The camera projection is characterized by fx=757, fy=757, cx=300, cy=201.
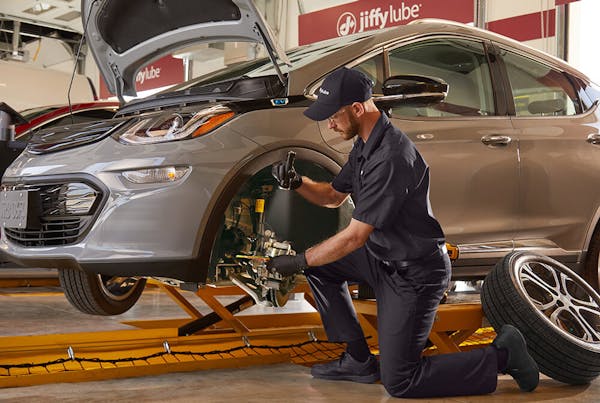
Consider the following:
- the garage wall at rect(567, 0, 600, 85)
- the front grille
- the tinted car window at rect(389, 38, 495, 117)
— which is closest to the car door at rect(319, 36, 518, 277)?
the tinted car window at rect(389, 38, 495, 117)

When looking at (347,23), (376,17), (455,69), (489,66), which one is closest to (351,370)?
(455,69)

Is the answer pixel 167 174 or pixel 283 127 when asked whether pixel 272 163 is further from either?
pixel 167 174

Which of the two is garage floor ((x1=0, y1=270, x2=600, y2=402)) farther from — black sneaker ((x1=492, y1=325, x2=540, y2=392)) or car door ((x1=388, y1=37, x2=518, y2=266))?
car door ((x1=388, y1=37, x2=518, y2=266))

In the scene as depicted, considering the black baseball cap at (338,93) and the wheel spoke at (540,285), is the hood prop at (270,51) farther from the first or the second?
the wheel spoke at (540,285)

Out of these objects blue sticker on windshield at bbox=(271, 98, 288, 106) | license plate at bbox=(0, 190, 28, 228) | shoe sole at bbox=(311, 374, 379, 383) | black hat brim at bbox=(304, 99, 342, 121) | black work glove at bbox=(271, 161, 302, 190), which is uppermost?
blue sticker on windshield at bbox=(271, 98, 288, 106)

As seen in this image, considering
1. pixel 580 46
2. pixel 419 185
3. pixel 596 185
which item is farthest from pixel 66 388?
pixel 580 46

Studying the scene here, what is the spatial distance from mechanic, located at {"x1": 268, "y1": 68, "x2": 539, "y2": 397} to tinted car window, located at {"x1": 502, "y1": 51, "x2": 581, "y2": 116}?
1.40m

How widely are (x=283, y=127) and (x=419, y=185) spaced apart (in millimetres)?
578

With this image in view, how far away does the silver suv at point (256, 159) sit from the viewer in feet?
9.03

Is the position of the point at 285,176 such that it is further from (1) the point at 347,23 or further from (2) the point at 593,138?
(1) the point at 347,23

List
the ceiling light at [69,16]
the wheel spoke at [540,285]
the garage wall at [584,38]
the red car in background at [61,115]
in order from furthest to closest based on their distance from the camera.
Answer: the ceiling light at [69,16] < the garage wall at [584,38] < the red car in background at [61,115] < the wheel spoke at [540,285]

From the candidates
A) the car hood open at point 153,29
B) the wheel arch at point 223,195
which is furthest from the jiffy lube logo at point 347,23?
the wheel arch at point 223,195

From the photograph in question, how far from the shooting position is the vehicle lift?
2.98 metres

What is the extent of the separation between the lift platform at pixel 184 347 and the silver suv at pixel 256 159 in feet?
1.07
